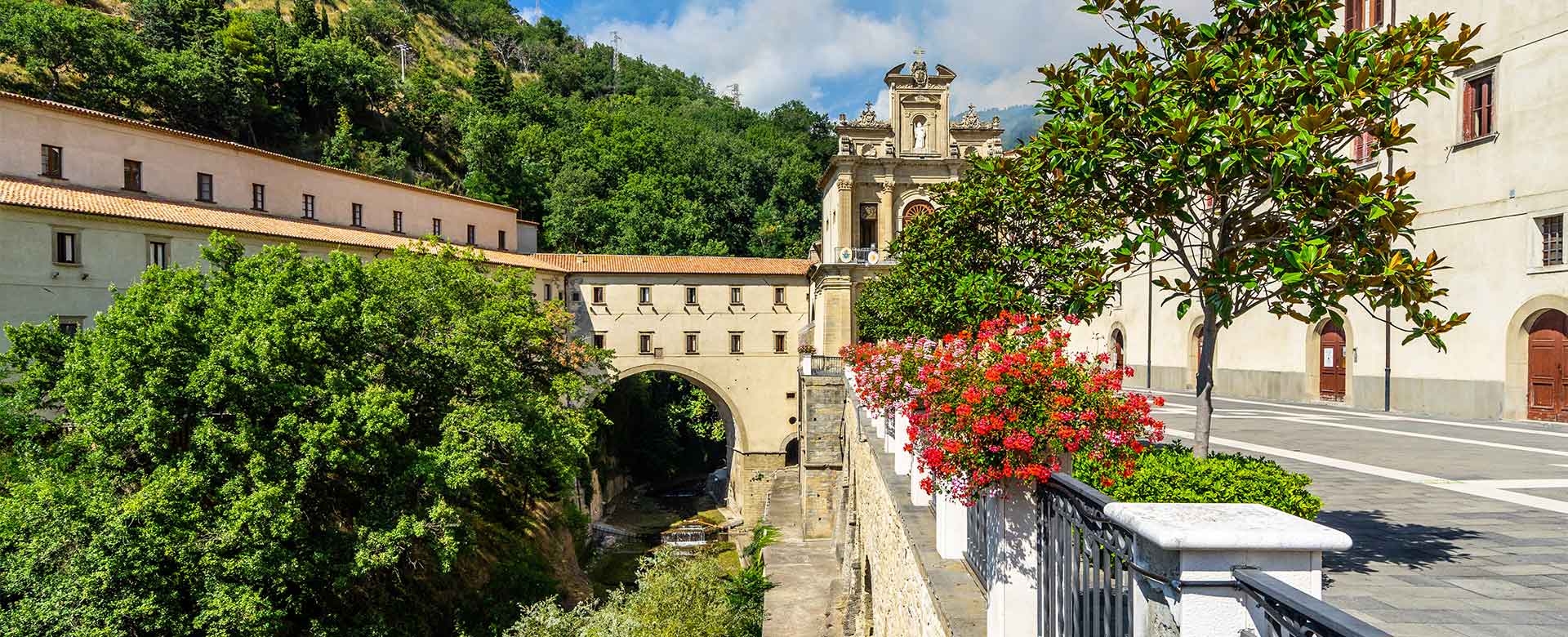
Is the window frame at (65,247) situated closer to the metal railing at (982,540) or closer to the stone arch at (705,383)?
the stone arch at (705,383)

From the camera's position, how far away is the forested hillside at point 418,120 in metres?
39.6

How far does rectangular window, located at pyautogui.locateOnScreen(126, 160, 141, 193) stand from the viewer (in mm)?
25484

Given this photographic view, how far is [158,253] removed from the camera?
74.2 ft

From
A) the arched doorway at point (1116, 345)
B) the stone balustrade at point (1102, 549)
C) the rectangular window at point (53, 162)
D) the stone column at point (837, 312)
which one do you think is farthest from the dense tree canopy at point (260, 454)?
the arched doorway at point (1116, 345)

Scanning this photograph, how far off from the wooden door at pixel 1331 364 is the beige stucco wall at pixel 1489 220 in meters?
1.15

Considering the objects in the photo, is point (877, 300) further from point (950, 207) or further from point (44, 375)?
point (44, 375)

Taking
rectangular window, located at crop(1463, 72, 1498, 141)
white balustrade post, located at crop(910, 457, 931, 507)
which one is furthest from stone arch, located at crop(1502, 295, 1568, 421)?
white balustrade post, located at crop(910, 457, 931, 507)

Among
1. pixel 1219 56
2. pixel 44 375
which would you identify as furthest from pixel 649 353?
pixel 1219 56

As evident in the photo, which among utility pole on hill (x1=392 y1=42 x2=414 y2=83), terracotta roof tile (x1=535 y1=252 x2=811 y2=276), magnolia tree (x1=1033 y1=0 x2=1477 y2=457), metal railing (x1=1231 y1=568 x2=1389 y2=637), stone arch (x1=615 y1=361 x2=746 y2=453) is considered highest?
utility pole on hill (x1=392 y1=42 x2=414 y2=83)

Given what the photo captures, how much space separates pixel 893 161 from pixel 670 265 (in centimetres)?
1302

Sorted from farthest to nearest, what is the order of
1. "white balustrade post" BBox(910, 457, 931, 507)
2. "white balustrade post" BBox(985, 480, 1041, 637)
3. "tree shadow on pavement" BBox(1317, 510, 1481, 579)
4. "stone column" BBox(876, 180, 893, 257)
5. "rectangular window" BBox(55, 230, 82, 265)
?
"stone column" BBox(876, 180, 893, 257) → "rectangular window" BBox(55, 230, 82, 265) → "white balustrade post" BBox(910, 457, 931, 507) → "tree shadow on pavement" BBox(1317, 510, 1481, 579) → "white balustrade post" BBox(985, 480, 1041, 637)

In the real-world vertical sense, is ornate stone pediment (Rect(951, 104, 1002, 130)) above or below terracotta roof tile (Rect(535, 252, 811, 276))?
above

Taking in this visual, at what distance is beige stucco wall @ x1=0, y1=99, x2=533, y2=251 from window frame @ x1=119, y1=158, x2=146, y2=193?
0.41 feet

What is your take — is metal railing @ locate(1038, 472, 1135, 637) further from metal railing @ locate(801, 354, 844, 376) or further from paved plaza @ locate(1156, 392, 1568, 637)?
metal railing @ locate(801, 354, 844, 376)
